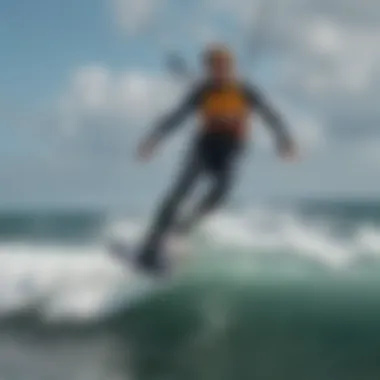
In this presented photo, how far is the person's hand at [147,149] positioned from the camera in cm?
261

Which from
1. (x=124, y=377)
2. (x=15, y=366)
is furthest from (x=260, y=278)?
(x=15, y=366)

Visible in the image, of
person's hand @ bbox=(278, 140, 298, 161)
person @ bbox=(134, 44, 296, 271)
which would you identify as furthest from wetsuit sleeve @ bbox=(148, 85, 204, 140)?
person's hand @ bbox=(278, 140, 298, 161)

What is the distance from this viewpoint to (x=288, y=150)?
8.78ft

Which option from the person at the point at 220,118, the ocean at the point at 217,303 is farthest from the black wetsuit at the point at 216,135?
the ocean at the point at 217,303

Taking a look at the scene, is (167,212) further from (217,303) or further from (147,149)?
(217,303)

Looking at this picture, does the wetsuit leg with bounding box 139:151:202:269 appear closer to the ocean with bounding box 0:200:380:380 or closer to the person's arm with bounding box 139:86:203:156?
the person's arm with bounding box 139:86:203:156

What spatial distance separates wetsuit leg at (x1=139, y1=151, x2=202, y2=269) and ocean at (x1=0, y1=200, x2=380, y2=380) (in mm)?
545

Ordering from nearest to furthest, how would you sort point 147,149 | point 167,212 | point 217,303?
point 147,149 → point 167,212 → point 217,303

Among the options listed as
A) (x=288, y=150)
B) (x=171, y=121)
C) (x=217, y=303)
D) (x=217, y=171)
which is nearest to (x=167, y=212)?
(x=217, y=171)

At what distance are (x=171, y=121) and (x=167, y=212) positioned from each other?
1.14ft

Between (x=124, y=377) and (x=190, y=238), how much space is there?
52.3 inches

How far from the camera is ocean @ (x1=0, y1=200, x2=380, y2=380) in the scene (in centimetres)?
367

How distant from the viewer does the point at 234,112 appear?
2.74m

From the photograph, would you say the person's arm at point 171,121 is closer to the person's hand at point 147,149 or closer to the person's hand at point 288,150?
the person's hand at point 147,149
